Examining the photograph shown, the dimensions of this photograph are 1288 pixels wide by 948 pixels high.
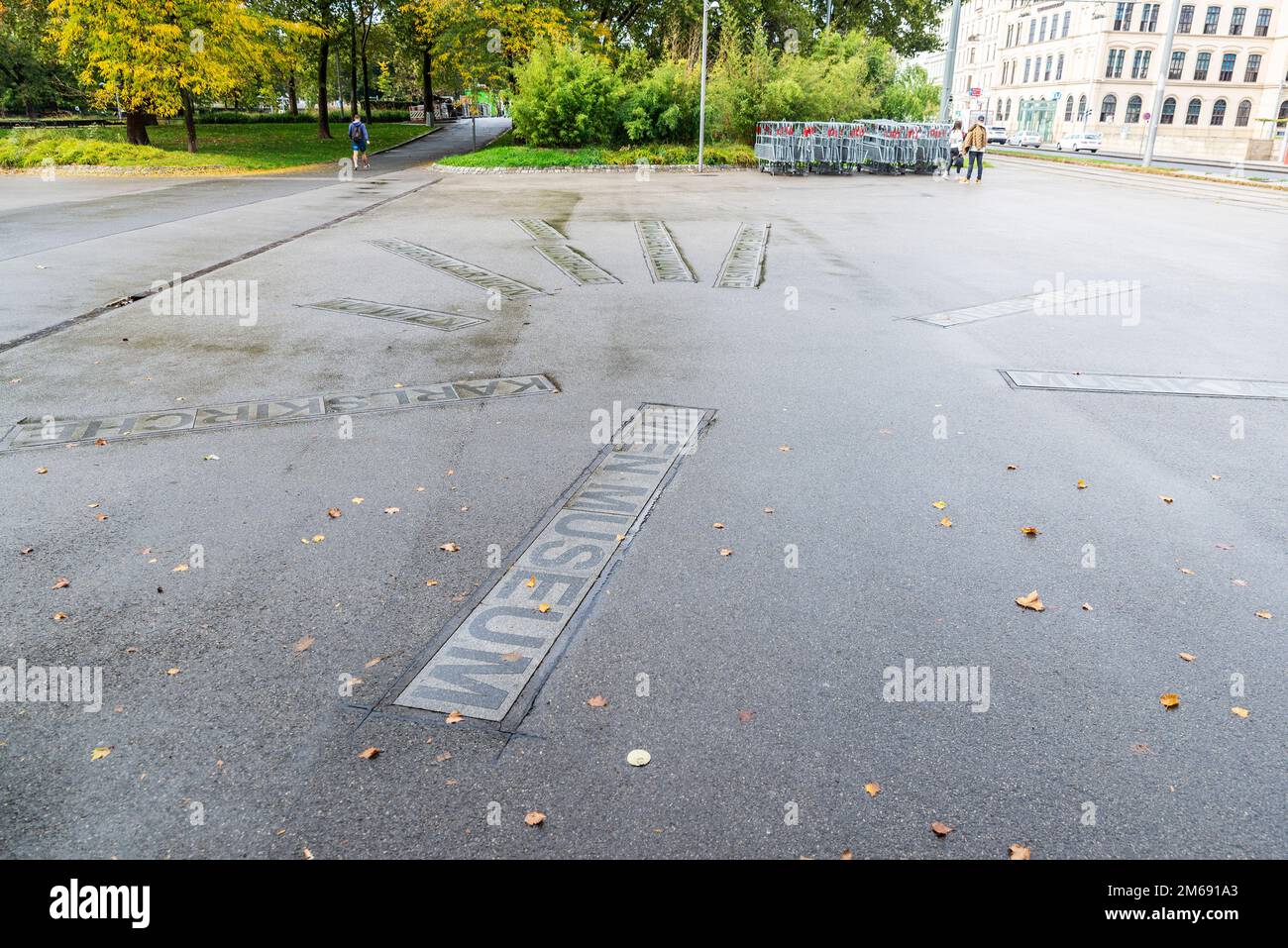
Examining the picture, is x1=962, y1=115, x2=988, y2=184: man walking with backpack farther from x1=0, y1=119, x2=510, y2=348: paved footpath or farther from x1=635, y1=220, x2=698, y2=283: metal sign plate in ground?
x1=0, y1=119, x2=510, y2=348: paved footpath

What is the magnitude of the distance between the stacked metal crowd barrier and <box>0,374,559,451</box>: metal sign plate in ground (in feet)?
85.2

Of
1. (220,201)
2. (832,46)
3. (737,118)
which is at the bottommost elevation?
(220,201)

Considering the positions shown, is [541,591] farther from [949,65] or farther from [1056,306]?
[949,65]

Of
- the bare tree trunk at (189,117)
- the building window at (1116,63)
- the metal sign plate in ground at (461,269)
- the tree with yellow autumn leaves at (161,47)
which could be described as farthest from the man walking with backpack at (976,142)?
the building window at (1116,63)

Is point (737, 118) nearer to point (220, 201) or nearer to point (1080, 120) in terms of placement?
point (220, 201)

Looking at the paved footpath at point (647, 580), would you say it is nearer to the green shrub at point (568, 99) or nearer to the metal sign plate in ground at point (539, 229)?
the metal sign plate in ground at point (539, 229)

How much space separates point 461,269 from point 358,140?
21053 millimetres

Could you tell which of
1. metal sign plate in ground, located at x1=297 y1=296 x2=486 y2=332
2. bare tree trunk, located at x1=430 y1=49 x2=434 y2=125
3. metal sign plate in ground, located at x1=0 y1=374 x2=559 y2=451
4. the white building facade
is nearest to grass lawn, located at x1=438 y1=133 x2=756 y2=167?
bare tree trunk, located at x1=430 y1=49 x2=434 y2=125

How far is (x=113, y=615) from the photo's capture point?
4.30 metres

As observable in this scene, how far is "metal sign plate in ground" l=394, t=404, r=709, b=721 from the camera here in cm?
374

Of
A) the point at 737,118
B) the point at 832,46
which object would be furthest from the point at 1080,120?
the point at 737,118

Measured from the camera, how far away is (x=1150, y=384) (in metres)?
8.06
